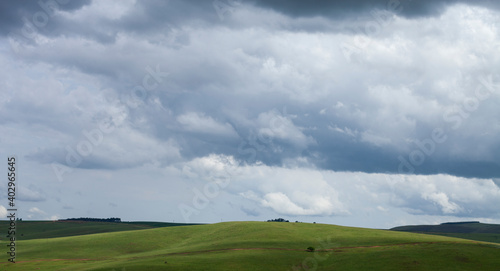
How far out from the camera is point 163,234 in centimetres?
14462

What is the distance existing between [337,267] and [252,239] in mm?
38405

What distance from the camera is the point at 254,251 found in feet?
330

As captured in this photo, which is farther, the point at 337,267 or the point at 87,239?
the point at 87,239

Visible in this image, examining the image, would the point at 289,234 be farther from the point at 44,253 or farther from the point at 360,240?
the point at 44,253

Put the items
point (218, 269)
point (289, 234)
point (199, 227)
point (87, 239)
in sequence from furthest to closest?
point (199, 227) < point (87, 239) < point (289, 234) < point (218, 269)

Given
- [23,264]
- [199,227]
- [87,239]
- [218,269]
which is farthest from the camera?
[199,227]

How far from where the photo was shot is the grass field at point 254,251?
3364 inches

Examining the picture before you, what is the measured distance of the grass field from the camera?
8544 centimetres

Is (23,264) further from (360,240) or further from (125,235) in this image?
(360,240)

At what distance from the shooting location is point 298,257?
3639 inches

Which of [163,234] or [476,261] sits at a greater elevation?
[163,234]

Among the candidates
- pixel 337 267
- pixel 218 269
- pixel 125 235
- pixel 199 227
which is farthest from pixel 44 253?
pixel 337 267

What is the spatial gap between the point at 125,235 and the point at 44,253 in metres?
27.3

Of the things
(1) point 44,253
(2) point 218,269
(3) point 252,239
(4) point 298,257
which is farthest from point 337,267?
(1) point 44,253
